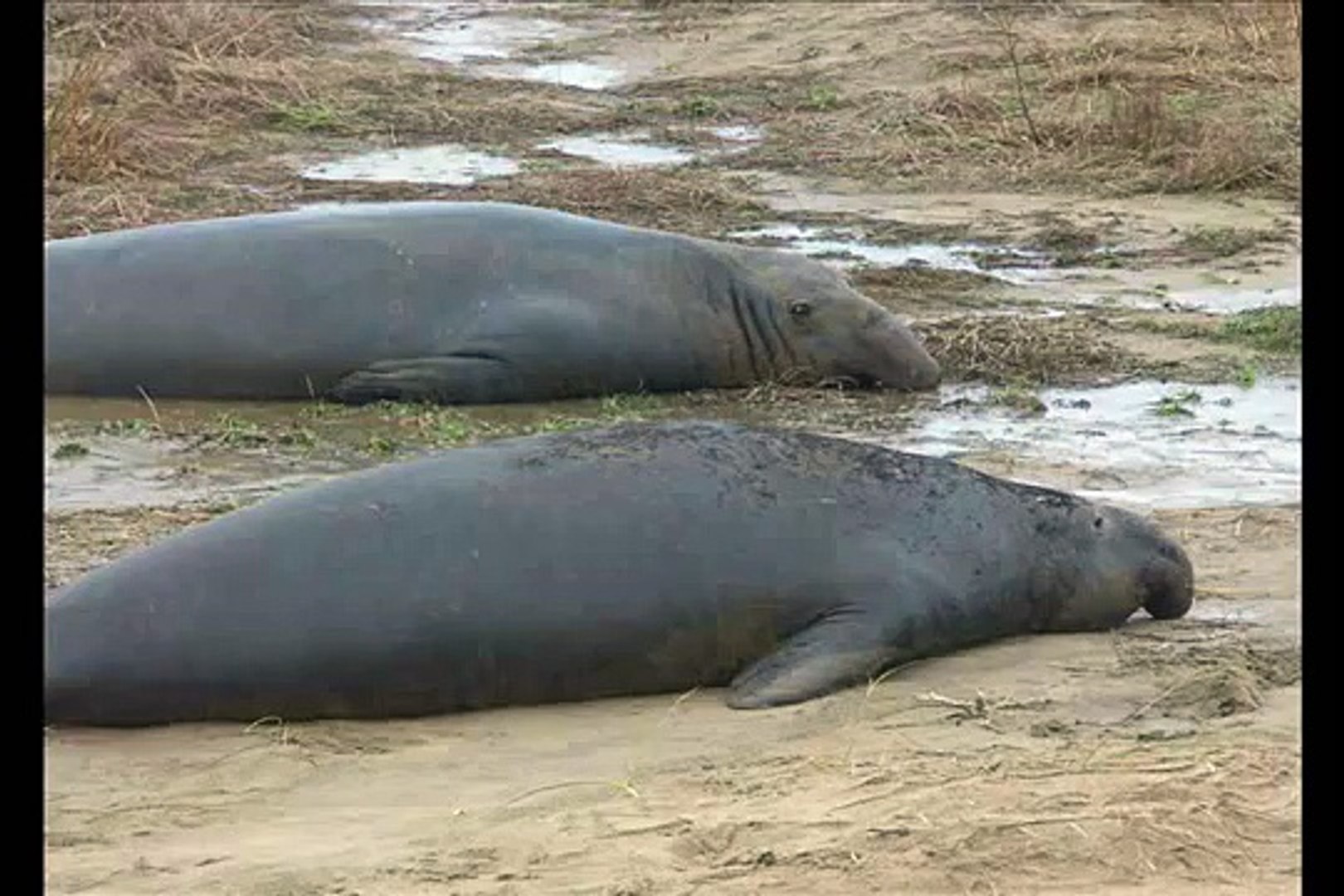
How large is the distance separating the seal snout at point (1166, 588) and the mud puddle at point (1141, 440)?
1229mm

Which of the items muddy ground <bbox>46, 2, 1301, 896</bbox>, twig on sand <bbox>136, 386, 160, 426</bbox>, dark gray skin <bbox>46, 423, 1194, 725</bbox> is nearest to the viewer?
muddy ground <bbox>46, 2, 1301, 896</bbox>

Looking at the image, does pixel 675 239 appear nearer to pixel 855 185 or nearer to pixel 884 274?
pixel 884 274

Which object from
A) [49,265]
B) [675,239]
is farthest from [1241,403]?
[49,265]

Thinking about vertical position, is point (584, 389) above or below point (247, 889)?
below

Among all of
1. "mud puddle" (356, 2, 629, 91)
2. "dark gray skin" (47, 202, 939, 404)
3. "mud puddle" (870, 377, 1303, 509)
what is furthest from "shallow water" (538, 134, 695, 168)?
"mud puddle" (870, 377, 1303, 509)

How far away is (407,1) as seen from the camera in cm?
2397

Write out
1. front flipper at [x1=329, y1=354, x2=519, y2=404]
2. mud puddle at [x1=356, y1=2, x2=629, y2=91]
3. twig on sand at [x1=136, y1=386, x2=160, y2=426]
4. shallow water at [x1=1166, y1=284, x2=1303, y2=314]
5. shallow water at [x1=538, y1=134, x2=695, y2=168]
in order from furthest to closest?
mud puddle at [x1=356, y1=2, x2=629, y2=91] < shallow water at [x1=538, y1=134, x2=695, y2=168] < shallow water at [x1=1166, y1=284, x2=1303, y2=314] < front flipper at [x1=329, y1=354, x2=519, y2=404] < twig on sand at [x1=136, y1=386, x2=160, y2=426]

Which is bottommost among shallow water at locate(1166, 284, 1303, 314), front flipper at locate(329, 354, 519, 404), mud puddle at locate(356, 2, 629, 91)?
mud puddle at locate(356, 2, 629, 91)

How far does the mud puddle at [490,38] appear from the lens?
19.0m

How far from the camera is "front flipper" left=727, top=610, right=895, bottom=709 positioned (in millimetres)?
5961

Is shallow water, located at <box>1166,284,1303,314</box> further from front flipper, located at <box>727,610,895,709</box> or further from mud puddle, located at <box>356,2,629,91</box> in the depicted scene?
mud puddle, located at <box>356,2,629,91</box>

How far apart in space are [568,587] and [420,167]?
29.0 feet

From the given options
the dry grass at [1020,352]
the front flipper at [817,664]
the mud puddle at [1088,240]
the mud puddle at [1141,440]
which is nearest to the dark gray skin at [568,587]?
the front flipper at [817,664]

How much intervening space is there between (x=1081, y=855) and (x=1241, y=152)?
10021mm
